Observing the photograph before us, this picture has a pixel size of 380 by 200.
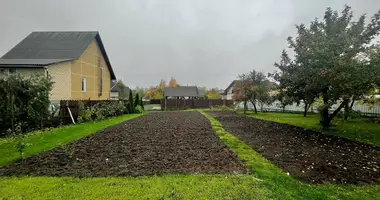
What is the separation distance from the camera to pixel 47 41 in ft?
65.8

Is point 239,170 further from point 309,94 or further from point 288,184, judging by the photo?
point 309,94

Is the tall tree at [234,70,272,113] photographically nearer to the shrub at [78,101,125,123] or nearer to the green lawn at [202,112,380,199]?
the shrub at [78,101,125,123]

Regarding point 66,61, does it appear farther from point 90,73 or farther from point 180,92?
point 180,92

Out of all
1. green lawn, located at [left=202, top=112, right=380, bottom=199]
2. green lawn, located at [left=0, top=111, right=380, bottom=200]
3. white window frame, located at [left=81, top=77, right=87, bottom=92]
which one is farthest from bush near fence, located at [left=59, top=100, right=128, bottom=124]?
green lawn, located at [left=202, top=112, right=380, bottom=199]

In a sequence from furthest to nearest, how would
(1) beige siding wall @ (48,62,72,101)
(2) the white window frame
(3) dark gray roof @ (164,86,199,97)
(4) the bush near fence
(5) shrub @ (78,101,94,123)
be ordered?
(3) dark gray roof @ (164,86,199,97), (2) the white window frame, (1) beige siding wall @ (48,62,72,101), (5) shrub @ (78,101,94,123), (4) the bush near fence

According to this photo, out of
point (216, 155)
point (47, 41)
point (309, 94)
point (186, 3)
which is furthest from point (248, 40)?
point (216, 155)

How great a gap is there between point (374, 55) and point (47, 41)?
77.2ft

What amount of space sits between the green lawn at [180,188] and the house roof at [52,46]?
50.2ft

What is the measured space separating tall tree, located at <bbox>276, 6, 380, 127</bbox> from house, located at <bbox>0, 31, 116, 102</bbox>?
14.9 meters

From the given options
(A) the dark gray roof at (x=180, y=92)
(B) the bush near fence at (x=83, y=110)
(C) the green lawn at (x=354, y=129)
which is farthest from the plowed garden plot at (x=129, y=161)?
(A) the dark gray roof at (x=180, y=92)

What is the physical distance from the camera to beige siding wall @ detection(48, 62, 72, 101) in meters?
15.4

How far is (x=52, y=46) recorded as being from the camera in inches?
Result: 762

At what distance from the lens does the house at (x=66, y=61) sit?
50.0ft

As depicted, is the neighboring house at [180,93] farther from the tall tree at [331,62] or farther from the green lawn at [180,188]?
the green lawn at [180,188]
